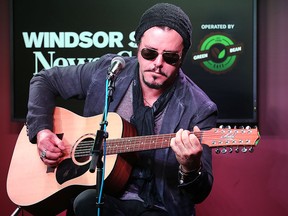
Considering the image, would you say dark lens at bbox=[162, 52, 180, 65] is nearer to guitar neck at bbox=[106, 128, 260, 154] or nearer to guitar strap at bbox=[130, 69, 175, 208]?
guitar strap at bbox=[130, 69, 175, 208]

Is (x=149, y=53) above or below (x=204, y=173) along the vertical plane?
above

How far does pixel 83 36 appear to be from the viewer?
10.8 feet

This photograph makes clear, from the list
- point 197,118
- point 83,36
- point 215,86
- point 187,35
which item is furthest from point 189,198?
point 83,36

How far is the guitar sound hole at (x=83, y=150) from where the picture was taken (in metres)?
2.27

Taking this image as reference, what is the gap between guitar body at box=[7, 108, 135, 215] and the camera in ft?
7.22

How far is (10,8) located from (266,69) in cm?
186

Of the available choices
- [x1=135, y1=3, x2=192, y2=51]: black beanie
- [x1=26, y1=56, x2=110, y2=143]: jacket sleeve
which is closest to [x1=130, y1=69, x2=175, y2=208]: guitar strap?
[x1=135, y1=3, x2=192, y2=51]: black beanie

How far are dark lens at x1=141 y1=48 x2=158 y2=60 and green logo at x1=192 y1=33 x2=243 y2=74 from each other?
0.98m

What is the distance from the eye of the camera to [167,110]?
233 cm

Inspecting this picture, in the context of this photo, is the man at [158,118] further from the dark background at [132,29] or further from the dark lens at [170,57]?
the dark background at [132,29]

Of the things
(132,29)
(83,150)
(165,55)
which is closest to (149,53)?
(165,55)

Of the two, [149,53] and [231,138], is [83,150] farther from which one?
[231,138]

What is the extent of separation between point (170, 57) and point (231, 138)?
53 cm

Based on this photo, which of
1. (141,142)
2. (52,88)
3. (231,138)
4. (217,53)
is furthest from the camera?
(217,53)
